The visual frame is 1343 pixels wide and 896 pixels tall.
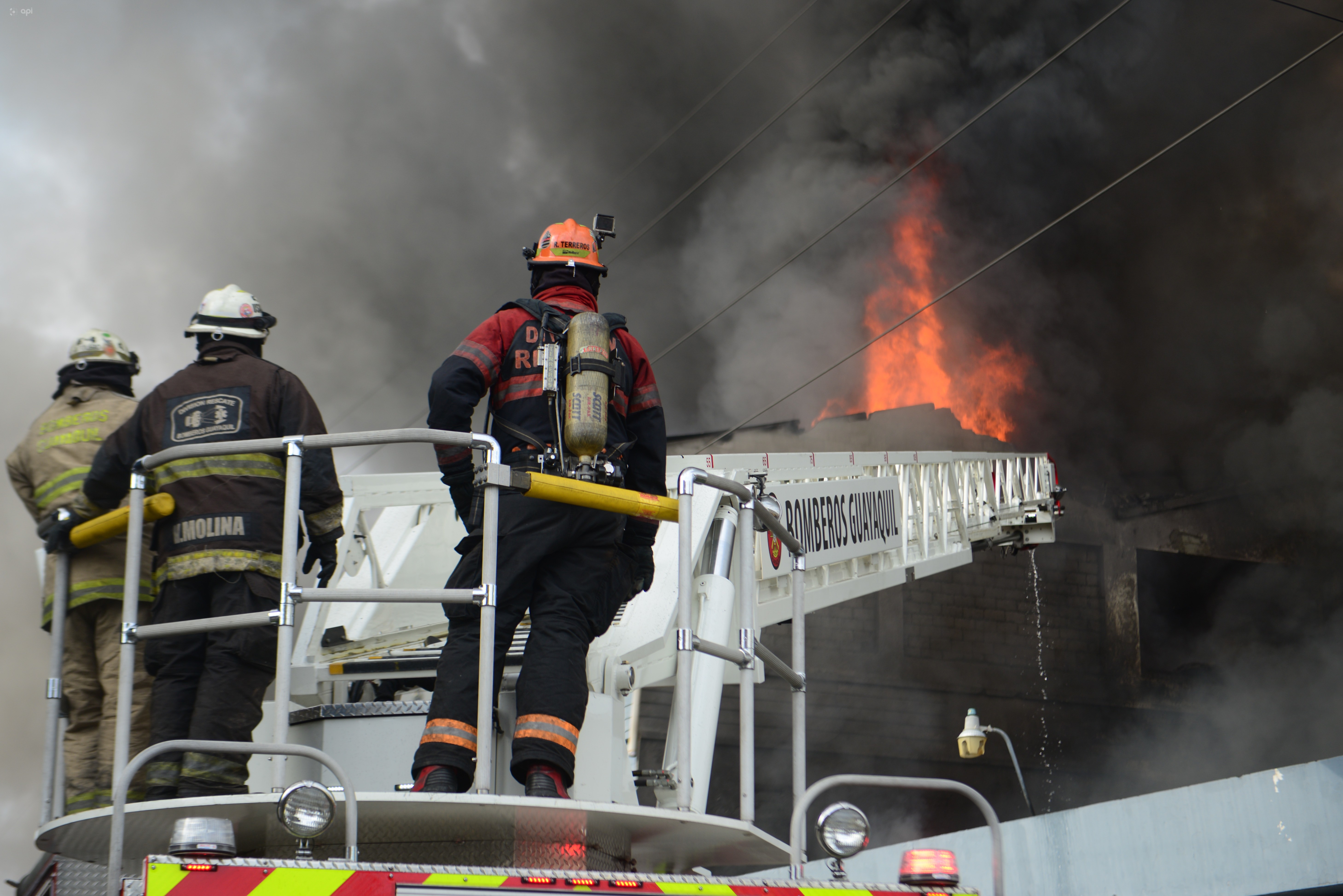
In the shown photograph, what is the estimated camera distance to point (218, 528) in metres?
3.81

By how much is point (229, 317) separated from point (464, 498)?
3.45ft

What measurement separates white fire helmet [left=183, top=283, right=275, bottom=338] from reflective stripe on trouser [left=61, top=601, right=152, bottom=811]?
103 centimetres

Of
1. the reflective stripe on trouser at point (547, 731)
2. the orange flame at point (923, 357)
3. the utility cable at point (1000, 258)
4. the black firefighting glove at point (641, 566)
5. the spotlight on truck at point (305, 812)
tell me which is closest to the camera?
the spotlight on truck at point (305, 812)

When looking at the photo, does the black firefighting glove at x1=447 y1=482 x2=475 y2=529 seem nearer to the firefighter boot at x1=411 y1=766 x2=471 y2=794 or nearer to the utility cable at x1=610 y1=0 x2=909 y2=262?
the firefighter boot at x1=411 y1=766 x2=471 y2=794

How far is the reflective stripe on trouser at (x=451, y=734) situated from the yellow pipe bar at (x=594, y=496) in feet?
2.13

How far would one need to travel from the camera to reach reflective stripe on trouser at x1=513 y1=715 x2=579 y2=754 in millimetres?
3379

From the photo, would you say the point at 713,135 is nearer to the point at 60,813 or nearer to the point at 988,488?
the point at 988,488

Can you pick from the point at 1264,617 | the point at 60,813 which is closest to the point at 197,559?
the point at 60,813

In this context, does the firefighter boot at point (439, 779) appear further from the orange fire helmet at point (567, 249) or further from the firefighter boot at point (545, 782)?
the orange fire helmet at point (567, 249)

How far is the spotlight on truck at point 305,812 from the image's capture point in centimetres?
245

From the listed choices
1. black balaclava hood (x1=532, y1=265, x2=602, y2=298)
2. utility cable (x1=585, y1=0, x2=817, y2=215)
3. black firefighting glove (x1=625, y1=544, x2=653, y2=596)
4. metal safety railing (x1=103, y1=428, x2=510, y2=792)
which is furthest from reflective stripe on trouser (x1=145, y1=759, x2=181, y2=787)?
utility cable (x1=585, y1=0, x2=817, y2=215)

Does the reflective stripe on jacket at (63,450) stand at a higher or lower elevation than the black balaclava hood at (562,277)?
lower

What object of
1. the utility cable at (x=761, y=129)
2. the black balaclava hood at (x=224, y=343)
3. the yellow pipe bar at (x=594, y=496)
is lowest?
the yellow pipe bar at (x=594, y=496)

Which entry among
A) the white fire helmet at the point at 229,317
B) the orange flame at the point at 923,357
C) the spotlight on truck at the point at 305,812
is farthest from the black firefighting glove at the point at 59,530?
the orange flame at the point at 923,357
